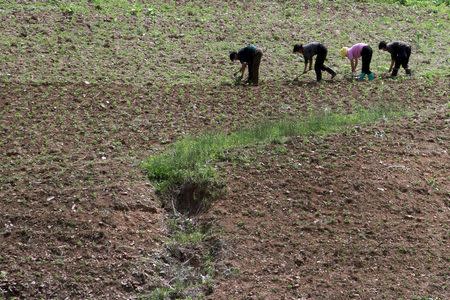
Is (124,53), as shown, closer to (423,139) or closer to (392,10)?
Result: (423,139)

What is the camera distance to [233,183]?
43.4ft

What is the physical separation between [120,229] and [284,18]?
1368cm

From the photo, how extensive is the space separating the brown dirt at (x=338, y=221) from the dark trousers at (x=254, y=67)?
4265 mm

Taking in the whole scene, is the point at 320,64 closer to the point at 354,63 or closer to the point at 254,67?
the point at 354,63

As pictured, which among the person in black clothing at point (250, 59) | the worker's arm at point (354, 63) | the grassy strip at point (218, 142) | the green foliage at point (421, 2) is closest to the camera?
the grassy strip at point (218, 142)

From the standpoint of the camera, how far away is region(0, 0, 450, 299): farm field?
1146cm

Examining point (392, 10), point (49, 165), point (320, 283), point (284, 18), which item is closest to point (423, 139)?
point (320, 283)

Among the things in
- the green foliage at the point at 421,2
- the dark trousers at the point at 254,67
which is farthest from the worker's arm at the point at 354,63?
the green foliage at the point at 421,2

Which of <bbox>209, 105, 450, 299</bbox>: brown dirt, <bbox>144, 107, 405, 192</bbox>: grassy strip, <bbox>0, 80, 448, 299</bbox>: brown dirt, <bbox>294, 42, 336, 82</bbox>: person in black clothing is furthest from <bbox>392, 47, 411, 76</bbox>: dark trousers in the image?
<bbox>209, 105, 450, 299</bbox>: brown dirt

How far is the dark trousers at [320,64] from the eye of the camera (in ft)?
63.6

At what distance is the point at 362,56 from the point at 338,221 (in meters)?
7.72

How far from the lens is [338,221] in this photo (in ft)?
41.4

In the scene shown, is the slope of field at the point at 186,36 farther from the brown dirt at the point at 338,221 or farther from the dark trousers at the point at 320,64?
the brown dirt at the point at 338,221

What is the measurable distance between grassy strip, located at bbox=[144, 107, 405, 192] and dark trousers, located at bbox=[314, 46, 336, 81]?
242cm
